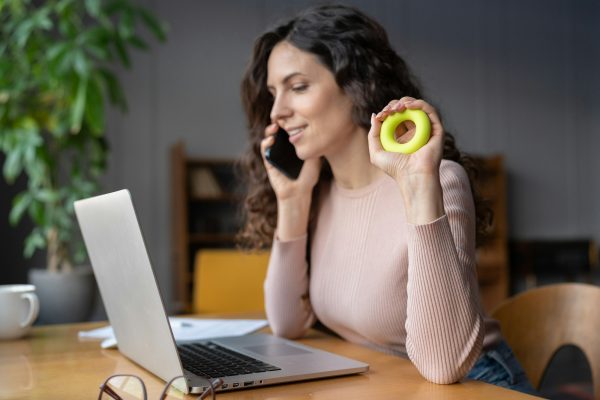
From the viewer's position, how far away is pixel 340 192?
157 cm

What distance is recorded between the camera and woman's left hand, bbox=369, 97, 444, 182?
1.02m

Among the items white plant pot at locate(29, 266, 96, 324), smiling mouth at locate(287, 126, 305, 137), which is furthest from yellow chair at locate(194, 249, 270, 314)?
smiling mouth at locate(287, 126, 305, 137)

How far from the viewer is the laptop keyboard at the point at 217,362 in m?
0.98

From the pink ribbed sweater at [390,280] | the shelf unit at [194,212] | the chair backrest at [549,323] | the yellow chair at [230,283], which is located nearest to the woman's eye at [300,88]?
the pink ribbed sweater at [390,280]

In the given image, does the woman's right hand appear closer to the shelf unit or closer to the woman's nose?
the woman's nose

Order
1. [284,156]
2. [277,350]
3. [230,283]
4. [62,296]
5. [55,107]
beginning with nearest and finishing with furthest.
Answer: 1. [277,350]
2. [284,156]
3. [230,283]
4. [62,296]
5. [55,107]

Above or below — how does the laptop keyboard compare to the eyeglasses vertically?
below

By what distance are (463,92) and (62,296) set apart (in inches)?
178

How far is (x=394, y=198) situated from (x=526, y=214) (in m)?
5.44

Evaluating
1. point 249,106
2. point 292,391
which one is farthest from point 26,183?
point 292,391

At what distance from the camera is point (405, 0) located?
605 centimetres

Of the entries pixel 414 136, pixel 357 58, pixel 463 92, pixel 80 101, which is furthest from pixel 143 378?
pixel 463 92

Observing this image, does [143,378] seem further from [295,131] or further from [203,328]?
[295,131]

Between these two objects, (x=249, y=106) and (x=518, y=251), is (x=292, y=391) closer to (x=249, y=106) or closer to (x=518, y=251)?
(x=249, y=106)
